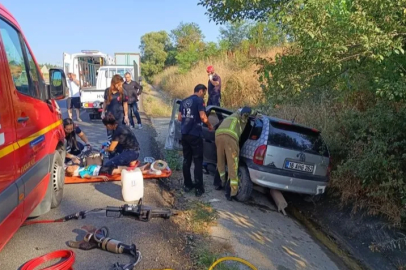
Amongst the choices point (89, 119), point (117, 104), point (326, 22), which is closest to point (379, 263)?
point (326, 22)

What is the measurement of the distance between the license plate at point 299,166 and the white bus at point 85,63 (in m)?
14.3

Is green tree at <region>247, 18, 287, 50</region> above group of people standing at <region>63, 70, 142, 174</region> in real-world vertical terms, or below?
above

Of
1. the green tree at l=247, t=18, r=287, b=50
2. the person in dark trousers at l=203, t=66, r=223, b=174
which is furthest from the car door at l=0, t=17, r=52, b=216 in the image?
the green tree at l=247, t=18, r=287, b=50

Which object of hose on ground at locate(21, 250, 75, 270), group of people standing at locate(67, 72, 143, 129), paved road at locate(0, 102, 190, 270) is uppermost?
group of people standing at locate(67, 72, 143, 129)

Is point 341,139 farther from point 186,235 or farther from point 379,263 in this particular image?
point 186,235

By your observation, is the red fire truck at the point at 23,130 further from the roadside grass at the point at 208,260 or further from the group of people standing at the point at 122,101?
the group of people standing at the point at 122,101

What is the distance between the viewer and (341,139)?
6.59 meters

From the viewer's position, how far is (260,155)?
5672 mm

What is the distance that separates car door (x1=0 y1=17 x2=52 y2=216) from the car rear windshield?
3.43 m

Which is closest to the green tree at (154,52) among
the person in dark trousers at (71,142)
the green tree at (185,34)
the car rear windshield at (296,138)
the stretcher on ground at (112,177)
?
the green tree at (185,34)

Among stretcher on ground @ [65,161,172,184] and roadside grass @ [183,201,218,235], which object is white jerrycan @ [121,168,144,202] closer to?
roadside grass @ [183,201,218,235]

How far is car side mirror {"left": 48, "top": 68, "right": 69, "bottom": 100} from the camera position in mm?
4250

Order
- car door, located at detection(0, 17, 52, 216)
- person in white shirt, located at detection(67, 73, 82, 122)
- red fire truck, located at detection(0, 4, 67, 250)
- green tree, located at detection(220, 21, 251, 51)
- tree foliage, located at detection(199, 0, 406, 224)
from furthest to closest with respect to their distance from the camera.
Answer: green tree, located at detection(220, 21, 251, 51), person in white shirt, located at detection(67, 73, 82, 122), tree foliage, located at detection(199, 0, 406, 224), car door, located at detection(0, 17, 52, 216), red fire truck, located at detection(0, 4, 67, 250)

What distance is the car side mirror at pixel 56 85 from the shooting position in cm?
425
